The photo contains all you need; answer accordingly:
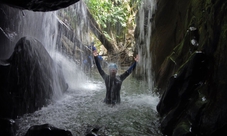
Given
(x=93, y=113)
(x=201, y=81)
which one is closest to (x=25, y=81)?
(x=93, y=113)

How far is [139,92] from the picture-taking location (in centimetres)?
920

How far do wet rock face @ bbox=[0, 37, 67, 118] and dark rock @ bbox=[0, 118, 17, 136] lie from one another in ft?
1.12

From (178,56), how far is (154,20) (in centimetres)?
419

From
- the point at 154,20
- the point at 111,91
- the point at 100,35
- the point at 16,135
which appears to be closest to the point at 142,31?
the point at 154,20

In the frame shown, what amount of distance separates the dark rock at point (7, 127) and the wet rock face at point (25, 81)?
34 cm

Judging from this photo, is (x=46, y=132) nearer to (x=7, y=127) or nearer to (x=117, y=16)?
(x=7, y=127)

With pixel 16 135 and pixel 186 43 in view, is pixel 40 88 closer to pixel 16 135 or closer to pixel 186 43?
pixel 16 135

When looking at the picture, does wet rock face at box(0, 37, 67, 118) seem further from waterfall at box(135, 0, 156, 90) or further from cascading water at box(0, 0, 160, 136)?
waterfall at box(135, 0, 156, 90)

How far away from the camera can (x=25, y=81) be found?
5.92 m

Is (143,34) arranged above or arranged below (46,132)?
above

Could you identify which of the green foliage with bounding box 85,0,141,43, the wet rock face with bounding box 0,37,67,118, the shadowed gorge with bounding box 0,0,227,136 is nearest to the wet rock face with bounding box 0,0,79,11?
the shadowed gorge with bounding box 0,0,227,136

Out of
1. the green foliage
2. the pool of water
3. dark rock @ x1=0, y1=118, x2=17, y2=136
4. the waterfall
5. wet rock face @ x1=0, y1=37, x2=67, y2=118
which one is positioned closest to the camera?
dark rock @ x1=0, y1=118, x2=17, y2=136

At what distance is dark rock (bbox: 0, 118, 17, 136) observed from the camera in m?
4.45

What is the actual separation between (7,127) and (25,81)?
1672 millimetres
